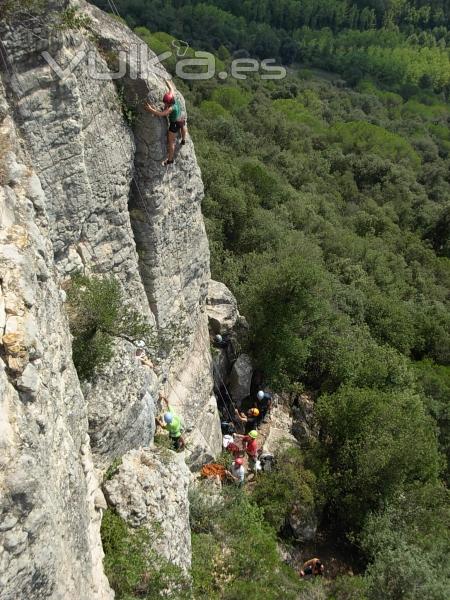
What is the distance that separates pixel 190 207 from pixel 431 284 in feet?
108

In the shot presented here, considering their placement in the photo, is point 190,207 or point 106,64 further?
point 190,207

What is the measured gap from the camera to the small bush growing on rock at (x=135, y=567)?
11.5m

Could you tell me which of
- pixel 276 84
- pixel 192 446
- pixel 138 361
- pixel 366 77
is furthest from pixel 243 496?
pixel 366 77

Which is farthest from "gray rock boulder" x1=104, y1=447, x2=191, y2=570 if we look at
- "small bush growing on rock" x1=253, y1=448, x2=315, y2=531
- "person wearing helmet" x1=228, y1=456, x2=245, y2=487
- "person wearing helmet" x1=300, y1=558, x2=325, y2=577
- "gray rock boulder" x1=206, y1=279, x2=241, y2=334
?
"gray rock boulder" x1=206, y1=279, x2=241, y2=334

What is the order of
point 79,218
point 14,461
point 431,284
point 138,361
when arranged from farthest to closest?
point 431,284, point 138,361, point 79,218, point 14,461

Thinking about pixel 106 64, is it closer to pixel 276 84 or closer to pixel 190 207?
pixel 190 207

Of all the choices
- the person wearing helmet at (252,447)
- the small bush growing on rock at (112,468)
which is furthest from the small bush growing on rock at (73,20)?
the person wearing helmet at (252,447)

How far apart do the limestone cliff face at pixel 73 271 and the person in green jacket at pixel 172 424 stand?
2.29 feet

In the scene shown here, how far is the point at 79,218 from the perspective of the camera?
1330 cm

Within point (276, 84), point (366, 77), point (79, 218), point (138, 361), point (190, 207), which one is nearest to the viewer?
point (79, 218)

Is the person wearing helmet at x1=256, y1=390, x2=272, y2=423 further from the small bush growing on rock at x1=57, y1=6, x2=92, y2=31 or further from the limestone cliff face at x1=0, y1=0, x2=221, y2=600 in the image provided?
the small bush growing on rock at x1=57, y1=6, x2=92, y2=31

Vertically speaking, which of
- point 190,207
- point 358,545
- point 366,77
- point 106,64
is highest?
point 106,64

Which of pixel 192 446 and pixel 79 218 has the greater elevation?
pixel 79 218

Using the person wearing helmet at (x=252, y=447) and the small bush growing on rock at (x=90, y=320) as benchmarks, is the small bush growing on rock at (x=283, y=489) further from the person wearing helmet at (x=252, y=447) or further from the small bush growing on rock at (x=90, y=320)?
the small bush growing on rock at (x=90, y=320)
